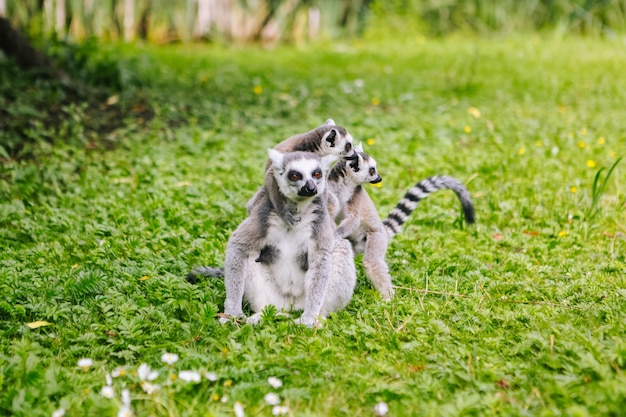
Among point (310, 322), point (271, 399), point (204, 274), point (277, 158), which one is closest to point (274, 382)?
point (271, 399)

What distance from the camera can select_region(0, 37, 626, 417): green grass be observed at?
3191mm

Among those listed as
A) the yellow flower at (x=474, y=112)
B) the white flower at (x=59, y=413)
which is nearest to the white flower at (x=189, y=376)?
the white flower at (x=59, y=413)

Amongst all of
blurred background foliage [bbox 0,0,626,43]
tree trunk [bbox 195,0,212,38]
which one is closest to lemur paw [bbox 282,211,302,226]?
blurred background foliage [bbox 0,0,626,43]

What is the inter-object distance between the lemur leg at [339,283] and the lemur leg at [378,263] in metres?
0.27

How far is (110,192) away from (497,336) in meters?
3.72

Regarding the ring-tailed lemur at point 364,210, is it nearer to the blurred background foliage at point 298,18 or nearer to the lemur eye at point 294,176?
the lemur eye at point 294,176

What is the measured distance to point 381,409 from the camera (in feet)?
9.90

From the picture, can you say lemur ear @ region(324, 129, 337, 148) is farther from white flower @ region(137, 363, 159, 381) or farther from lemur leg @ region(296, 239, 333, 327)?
white flower @ region(137, 363, 159, 381)

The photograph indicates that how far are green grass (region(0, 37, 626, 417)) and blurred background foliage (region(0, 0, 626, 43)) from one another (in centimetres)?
320

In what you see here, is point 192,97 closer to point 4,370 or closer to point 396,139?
point 396,139

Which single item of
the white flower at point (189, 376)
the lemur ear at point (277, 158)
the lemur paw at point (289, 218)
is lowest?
the white flower at point (189, 376)

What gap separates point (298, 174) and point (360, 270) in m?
1.21

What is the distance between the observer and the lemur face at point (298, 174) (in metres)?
3.93

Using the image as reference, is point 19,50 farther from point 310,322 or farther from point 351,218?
point 310,322
